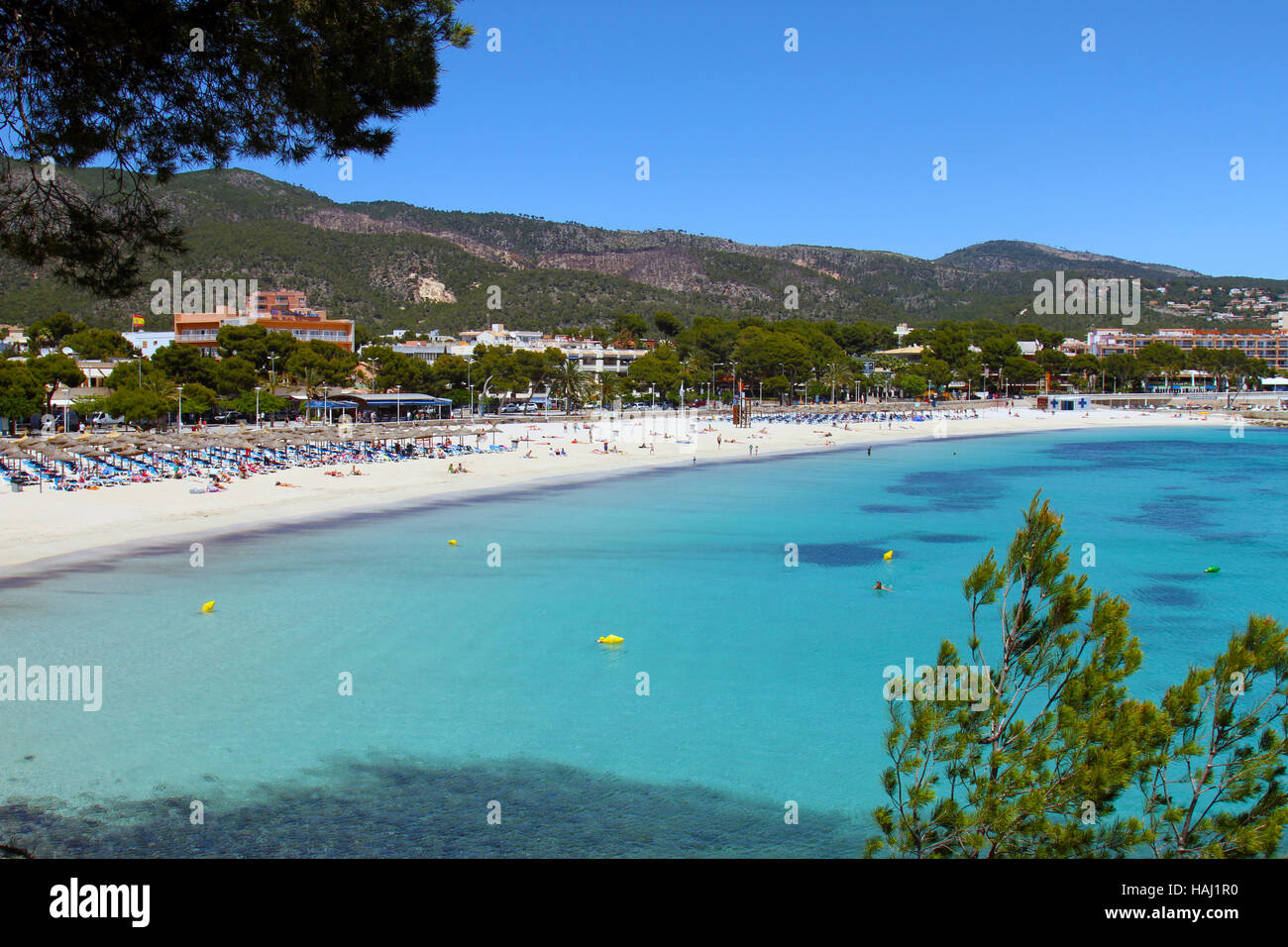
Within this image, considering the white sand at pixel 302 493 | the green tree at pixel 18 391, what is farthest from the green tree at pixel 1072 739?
the green tree at pixel 18 391

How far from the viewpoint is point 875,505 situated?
113 ft

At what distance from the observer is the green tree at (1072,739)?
4.91 meters

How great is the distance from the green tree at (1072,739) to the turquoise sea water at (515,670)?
13.2 ft

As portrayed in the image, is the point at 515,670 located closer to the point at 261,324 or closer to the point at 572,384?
the point at 572,384

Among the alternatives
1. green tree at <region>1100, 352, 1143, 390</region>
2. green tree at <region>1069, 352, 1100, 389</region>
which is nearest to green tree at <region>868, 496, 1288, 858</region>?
green tree at <region>1069, 352, 1100, 389</region>

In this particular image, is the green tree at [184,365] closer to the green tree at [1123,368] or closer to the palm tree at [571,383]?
the palm tree at [571,383]

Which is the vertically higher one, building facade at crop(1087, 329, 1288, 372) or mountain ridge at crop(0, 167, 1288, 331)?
mountain ridge at crop(0, 167, 1288, 331)

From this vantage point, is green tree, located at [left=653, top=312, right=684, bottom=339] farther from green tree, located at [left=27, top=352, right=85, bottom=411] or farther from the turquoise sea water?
the turquoise sea water

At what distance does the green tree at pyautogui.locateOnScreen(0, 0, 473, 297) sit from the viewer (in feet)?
21.3

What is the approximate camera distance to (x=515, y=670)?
47.9 ft

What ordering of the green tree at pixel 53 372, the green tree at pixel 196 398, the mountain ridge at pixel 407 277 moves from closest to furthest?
the green tree at pixel 53 372, the green tree at pixel 196 398, the mountain ridge at pixel 407 277

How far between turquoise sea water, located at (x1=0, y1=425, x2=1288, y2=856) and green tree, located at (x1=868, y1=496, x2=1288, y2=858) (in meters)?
4.01

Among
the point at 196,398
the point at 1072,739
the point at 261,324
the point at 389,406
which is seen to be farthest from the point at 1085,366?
the point at 1072,739
